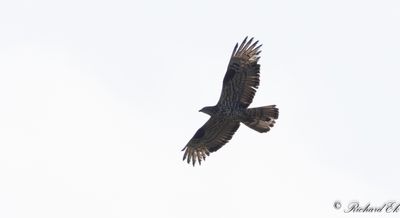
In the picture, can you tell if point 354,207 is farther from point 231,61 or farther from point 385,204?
point 231,61

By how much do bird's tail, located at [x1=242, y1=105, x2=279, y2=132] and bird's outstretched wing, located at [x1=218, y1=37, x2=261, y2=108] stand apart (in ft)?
1.06

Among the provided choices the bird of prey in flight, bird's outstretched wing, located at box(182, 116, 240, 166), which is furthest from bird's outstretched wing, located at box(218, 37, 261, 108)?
bird's outstretched wing, located at box(182, 116, 240, 166)

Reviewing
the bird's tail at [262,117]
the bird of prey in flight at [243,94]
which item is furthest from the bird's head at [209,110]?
the bird's tail at [262,117]

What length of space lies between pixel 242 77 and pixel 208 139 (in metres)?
2.95

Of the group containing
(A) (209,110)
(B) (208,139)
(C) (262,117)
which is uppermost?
(A) (209,110)

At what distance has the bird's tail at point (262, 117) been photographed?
18922mm

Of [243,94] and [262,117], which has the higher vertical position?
[243,94]

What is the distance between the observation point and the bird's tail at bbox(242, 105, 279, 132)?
18922 millimetres

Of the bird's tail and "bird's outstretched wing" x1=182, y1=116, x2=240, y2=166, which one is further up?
"bird's outstretched wing" x1=182, y1=116, x2=240, y2=166

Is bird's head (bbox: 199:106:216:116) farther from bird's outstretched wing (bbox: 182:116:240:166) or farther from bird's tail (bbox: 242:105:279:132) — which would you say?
bird's tail (bbox: 242:105:279:132)

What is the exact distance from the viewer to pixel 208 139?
2092 centimetres

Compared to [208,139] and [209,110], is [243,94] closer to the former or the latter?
[209,110]

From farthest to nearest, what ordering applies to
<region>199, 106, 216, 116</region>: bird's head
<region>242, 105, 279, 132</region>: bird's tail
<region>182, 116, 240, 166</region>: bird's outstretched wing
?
<region>182, 116, 240, 166</region>: bird's outstretched wing
<region>199, 106, 216, 116</region>: bird's head
<region>242, 105, 279, 132</region>: bird's tail

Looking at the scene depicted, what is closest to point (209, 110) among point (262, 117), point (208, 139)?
point (208, 139)
